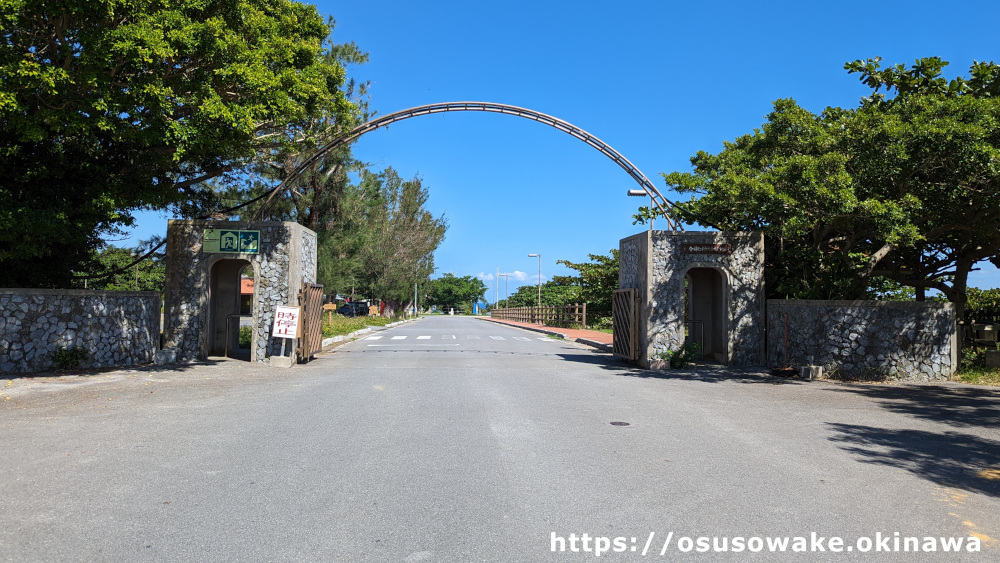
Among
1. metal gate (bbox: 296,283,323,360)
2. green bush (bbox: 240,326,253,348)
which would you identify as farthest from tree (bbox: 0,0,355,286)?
green bush (bbox: 240,326,253,348)

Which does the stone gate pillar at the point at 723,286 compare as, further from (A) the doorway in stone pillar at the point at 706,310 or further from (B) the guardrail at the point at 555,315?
(B) the guardrail at the point at 555,315

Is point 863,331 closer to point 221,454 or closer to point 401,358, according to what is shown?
point 401,358

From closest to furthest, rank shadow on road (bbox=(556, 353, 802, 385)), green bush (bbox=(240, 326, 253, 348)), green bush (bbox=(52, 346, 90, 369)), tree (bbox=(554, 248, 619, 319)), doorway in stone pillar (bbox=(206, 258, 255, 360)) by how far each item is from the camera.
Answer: green bush (bbox=(52, 346, 90, 369))
shadow on road (bbox=(556, 353, 802, 385))
doorway in stone pillar (bbox=(206, 258, 255, 360))
green bush (bbox=(240, 326, 253, 348))
tree (bbox=(554, 248, 619, 319))

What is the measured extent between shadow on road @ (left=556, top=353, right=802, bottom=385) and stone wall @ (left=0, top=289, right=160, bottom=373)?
11.7m

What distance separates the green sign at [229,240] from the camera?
16.9 m

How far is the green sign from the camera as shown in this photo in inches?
666

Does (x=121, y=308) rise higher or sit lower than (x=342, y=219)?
lower

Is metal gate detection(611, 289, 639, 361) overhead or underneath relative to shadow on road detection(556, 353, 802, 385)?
overhead

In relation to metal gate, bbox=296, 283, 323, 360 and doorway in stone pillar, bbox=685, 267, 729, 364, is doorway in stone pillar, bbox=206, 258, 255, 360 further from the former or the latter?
doorway in stone pillar, bbox=685, 267, 729, 364

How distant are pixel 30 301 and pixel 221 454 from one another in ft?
30.9

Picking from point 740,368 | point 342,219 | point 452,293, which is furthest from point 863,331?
point 452,293

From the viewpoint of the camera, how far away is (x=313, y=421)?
8.72m

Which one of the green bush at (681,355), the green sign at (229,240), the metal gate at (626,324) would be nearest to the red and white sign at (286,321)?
the green sign at (229,240)

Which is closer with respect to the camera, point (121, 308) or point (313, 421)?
point (313, 421)
